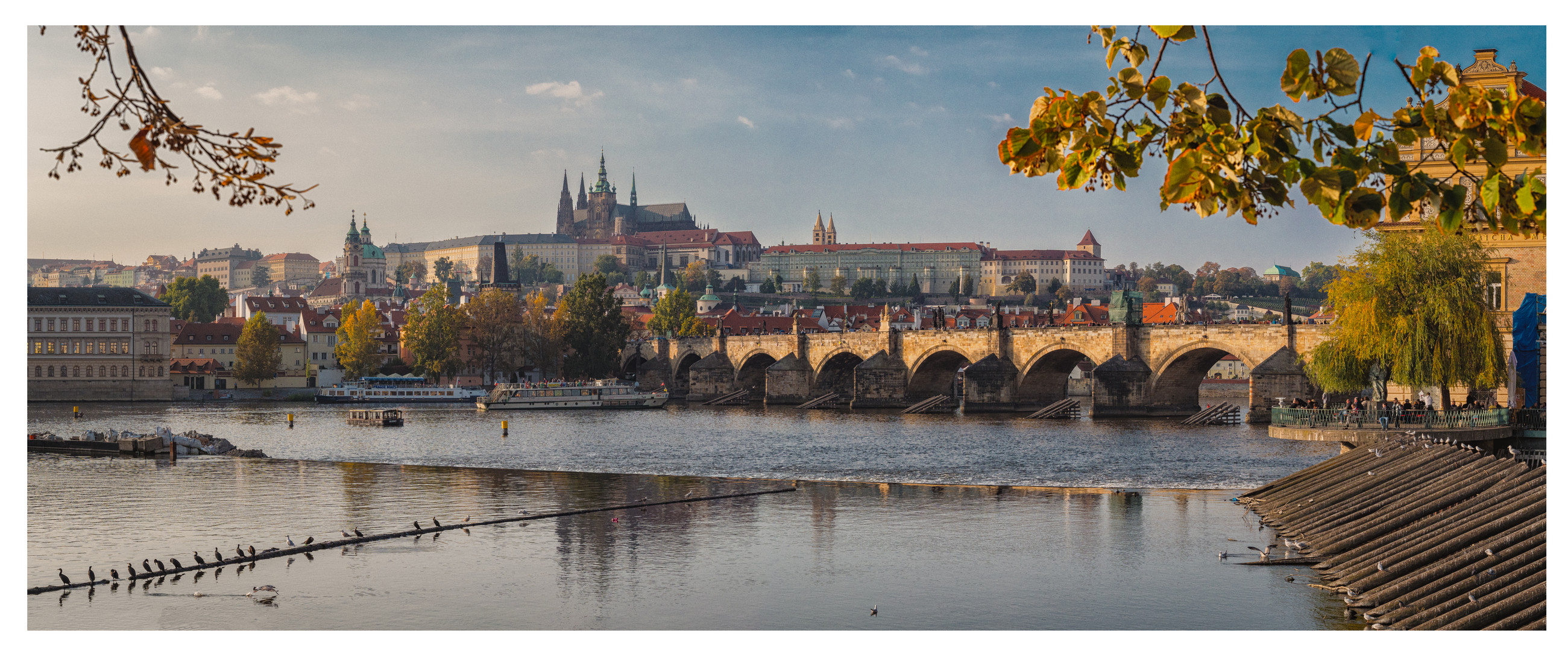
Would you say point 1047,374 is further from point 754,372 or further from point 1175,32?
point 1175,32

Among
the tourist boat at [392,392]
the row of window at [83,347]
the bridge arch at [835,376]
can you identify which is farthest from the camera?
the bridge arch at [835,376]

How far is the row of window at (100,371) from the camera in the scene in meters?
49.6

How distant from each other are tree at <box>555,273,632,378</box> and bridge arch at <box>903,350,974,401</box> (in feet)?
62.7

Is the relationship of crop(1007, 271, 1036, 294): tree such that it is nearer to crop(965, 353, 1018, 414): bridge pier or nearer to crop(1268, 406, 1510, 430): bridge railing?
crop(965, 353, 1018, 414): bridge pier

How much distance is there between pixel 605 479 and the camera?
2486cm

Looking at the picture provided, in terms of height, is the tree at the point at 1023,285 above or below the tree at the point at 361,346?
above

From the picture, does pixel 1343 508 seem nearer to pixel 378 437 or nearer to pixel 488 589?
pixel 488 589

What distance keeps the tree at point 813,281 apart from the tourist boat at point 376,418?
102m

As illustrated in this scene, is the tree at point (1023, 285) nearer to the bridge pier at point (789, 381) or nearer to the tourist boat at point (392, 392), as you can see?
the bridge pier at point (789, 381)

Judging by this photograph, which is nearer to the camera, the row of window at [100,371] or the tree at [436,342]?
the row of window at [100,371]

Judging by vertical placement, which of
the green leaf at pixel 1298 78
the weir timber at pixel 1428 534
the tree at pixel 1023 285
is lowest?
the weir timber at pixel 1428 534

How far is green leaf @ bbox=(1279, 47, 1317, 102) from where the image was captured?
4.40 metres

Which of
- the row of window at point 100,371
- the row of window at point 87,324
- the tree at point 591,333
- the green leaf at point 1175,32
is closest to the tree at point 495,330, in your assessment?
the tree at point 591,333

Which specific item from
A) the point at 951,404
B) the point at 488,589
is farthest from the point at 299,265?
the point at 488,589
